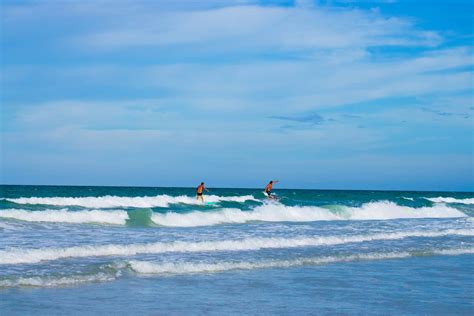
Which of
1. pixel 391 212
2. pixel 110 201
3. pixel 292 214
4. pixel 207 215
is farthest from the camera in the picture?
pixel 110 201

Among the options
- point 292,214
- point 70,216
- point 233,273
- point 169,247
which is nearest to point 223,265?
point 233,273

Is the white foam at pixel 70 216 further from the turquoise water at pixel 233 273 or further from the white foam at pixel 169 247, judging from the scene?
the white foam at pixel 169 247

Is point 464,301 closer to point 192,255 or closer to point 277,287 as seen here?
point 277,287

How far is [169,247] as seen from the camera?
48.4 feet

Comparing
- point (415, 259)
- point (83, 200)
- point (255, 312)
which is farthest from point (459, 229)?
point (83, 200)

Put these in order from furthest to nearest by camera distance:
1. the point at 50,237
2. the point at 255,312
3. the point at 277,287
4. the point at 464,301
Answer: the point at 50,237 < the point at 277,287 < the point at 464,301 < the point at 255,312

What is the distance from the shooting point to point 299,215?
3275 centimetres

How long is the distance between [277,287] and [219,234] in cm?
908

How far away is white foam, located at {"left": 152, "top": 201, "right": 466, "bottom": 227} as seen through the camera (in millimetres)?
25922

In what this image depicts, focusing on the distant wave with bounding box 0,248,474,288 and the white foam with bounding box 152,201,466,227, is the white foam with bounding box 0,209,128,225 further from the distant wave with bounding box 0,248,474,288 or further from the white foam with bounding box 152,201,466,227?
the distant wave with bounding box 0,248,474,288

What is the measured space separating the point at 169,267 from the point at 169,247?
9.58 feet

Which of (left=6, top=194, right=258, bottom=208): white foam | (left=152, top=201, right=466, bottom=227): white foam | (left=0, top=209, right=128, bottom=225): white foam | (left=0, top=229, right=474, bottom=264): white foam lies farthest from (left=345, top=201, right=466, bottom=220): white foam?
(left=0, top=229, right=474, bottom=264): white foam

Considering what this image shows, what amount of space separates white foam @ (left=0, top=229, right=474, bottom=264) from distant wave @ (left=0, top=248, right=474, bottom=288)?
1.74 meters

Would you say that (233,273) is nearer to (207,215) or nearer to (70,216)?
(70,216)
